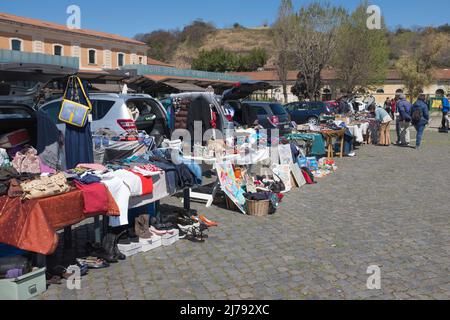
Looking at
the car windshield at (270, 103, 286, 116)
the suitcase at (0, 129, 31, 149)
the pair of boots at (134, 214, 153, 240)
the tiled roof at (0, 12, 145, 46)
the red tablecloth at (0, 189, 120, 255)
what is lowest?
the pair of boots at (134, 214, 153, 240)

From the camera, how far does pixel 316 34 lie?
38844 millimetres

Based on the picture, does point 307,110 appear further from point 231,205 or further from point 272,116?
point 231,205

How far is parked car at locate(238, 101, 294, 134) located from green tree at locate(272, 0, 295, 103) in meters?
24.2

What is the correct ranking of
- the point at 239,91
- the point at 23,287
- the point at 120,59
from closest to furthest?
the point at 23,287, the point at 239,91, the point at 120,59

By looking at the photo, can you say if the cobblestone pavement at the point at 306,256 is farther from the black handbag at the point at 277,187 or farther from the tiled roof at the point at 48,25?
the tiled roof at the point at 48,25

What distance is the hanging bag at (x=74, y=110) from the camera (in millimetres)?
5855

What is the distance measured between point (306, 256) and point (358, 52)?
3940 centimetres

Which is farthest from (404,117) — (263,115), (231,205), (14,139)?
(14,139)

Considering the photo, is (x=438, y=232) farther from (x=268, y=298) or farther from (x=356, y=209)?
(x=268, y=298)

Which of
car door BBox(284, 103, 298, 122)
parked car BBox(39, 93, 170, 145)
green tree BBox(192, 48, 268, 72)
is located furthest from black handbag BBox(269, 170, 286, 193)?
green tree BBox(192, 48, 268, 72)

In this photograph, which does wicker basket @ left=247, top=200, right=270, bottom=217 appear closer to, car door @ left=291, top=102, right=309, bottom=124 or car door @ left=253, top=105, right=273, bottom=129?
car door @ left=253, top=105, right=273, bottom=129

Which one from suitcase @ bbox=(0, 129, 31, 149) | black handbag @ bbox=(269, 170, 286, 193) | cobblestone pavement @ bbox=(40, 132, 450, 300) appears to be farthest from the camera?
black handbag @ bbox=(269, 170, 286, 193)

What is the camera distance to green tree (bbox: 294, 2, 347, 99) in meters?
38.2
